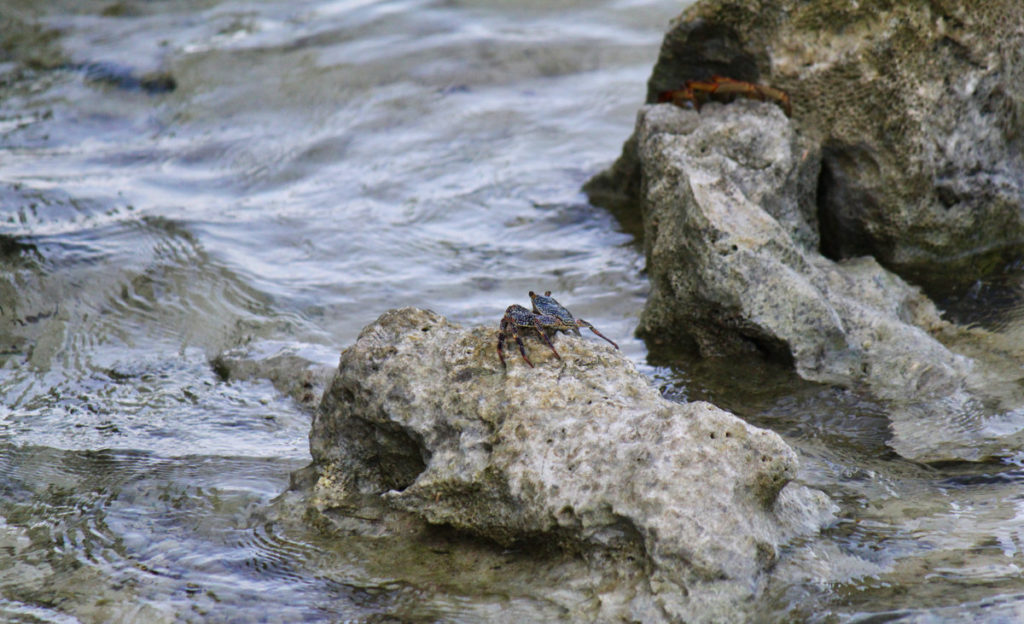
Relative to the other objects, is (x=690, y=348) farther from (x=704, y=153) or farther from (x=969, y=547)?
(x=969, y=547)

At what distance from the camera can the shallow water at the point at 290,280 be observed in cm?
297

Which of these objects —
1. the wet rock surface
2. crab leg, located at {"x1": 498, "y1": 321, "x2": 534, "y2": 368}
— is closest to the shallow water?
the wet rock surface

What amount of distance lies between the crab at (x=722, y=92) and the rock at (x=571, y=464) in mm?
2436

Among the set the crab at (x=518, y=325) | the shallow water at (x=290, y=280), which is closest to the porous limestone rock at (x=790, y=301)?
the shallow water at (x=290, y=280)

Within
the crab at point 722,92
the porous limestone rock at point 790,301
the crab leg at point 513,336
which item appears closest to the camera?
the crab leg at point 513,336

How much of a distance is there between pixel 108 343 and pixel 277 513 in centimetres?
197

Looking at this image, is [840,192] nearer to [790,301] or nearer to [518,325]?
[790,301]

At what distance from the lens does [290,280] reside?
216 inches

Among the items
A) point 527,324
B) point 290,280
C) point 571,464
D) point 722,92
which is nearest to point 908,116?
point 722,92

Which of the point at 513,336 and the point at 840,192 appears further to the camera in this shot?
the point at 840,192

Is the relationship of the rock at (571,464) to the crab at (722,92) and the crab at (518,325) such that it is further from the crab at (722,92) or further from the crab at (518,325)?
the crab at (722,92)

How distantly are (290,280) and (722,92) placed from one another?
8.79 ft

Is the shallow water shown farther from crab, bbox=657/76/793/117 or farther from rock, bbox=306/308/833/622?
crab, bbox=657/76/793/117

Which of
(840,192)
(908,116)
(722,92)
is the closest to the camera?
(908,116)
